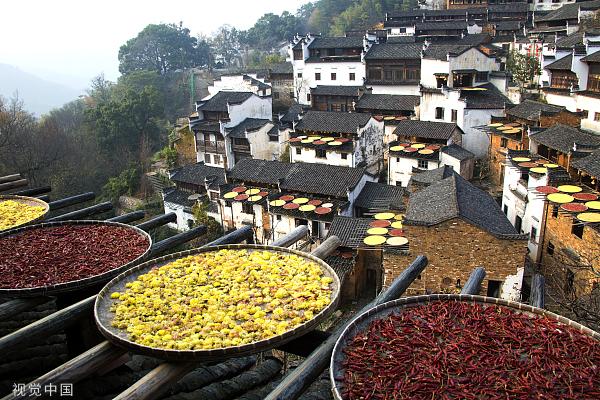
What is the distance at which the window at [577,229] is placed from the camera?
17656 millimetres

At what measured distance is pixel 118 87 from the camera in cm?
5681

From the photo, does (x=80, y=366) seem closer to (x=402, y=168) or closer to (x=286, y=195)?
(x=286, y=195)

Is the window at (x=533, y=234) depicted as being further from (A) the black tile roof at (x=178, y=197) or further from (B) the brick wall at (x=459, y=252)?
(A) the black tile roof at (x=178, y=197)

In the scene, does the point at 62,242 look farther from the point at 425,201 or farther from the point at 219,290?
the point at 425,201

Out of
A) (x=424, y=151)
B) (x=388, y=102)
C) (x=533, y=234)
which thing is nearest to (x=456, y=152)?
(x=424, y=151)

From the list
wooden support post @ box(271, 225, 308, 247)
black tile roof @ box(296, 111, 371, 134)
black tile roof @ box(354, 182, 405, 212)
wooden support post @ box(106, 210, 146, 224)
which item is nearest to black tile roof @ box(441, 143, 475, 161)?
black tile roof @ box(354, 182, 405, 212)

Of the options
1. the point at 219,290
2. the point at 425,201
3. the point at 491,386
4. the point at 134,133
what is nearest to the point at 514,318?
the point at 491,386

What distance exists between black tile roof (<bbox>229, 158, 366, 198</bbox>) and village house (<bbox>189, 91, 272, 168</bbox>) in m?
7.97

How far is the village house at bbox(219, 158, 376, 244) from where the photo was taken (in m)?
26.1

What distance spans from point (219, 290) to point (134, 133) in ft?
136

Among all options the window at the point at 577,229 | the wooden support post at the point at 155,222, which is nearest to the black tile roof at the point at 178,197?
the window at the point at 577,229

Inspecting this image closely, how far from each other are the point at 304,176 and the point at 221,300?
2278 cm

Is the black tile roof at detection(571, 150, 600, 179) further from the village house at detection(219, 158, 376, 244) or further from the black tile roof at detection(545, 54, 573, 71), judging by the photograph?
the black tile roof at detection(545, 54, 573, 71)

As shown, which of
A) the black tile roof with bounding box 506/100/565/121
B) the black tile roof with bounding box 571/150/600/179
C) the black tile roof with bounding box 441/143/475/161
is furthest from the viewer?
the black tile roof with bounding box 441/143/475/161
